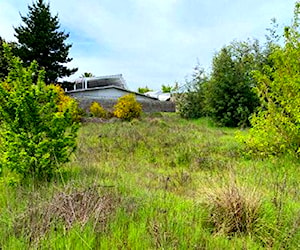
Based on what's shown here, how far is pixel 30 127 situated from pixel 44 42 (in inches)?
1015

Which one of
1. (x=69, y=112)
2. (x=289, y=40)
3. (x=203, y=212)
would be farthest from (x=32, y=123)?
(x=289, y=40)

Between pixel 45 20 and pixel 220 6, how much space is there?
22910 mm

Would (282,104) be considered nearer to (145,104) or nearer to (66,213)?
(66,213)

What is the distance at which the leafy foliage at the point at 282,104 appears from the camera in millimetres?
7562

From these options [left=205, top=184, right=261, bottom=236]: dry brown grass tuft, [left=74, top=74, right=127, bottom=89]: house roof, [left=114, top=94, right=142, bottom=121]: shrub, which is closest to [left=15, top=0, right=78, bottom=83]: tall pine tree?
[left=74, top=74, right=127, bottom=89]: house roof

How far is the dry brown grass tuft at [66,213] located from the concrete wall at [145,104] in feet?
68.7

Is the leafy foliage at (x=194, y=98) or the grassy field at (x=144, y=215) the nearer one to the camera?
the grassy field at (x=144, y=215)

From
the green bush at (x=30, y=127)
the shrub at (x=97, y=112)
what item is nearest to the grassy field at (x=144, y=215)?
the green bush at (x=30, y=127)

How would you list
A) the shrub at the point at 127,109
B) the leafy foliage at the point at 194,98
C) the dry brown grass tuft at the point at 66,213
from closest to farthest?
1. the dry brown grass tuft at the point at 66,213
2. the shrub at the point at 127,109
3. the leafy foliage at the point at 194,98

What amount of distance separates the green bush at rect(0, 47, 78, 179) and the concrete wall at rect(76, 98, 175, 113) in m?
19.3

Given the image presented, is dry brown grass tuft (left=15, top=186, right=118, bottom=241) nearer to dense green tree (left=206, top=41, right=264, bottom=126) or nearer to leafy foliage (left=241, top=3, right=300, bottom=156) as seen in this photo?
leafy foliage (left=241, top=3, right=300, bottom=156)

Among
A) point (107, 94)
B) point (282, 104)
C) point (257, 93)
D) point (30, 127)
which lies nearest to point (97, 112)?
point (107, 94)

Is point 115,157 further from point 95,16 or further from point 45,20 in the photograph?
point 45,20

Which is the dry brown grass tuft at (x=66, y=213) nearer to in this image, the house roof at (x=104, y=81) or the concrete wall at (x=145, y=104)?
the concrete wall at (x=145, y=104)
